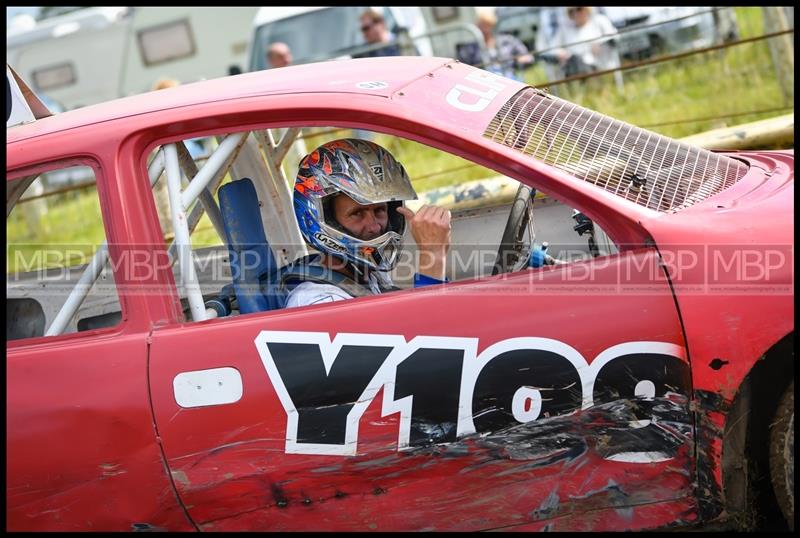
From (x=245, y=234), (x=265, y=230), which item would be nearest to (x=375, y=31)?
(x=265, y=230)

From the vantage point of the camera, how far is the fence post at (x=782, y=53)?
24.7ft

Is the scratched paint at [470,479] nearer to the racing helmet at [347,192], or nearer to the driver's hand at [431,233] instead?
the driver's hand at [431,233]

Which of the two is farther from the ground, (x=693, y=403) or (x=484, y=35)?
(x=484, y=35)

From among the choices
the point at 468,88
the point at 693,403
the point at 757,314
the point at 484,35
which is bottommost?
the point at 693,403

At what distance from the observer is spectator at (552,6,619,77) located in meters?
8.99

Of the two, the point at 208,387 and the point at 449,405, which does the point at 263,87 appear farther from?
the point at 449,405

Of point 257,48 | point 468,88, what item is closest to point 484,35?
point 257,48

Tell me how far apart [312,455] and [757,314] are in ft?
4.28

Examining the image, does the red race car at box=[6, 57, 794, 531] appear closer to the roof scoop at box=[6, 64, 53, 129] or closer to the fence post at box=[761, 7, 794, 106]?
the roof scoop at box=[6, 64, 53, 129]

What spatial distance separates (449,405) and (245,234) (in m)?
1.17

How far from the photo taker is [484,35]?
33.4 ft

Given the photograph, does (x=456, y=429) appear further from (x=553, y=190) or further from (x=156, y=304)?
(x=156, y=304)

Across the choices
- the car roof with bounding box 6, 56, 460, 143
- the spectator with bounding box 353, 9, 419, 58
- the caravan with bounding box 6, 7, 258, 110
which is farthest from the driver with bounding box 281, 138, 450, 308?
the caravan with bounding box 6, 7, 258, 110

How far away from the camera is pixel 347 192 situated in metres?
3.10
